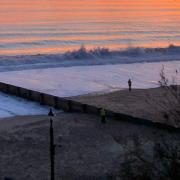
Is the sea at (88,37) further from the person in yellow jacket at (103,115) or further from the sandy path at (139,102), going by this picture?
the person in yellow jacket at (103,115)

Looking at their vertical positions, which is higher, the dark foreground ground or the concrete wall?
the concrete wall

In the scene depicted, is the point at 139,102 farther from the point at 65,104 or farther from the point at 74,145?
the point at 74,145

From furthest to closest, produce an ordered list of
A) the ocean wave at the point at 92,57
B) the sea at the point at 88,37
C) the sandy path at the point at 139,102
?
the sea at the point at 88,37, the ocean wave at the point at 92,57, the sandy path at the point at 139,102

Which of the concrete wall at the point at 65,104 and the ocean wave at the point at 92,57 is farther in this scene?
the ocean wave at the point at 92,57

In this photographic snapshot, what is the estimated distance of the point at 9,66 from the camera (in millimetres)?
46969

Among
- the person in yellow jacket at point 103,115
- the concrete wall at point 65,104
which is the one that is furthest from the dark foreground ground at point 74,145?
the concrete wall at point 65,104

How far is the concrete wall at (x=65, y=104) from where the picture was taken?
25.5 metres

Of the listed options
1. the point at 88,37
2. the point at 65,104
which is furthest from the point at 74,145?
the point at 88,37

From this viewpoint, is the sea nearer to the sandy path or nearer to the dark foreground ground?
the sandy path

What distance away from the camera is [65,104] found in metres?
29.2

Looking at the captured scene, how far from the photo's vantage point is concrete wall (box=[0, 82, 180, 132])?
2552 centimetres

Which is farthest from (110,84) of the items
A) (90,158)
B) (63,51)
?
(63,51)

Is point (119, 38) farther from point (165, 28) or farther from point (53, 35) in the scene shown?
point (165, 28)

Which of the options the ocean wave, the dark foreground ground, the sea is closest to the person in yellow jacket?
the dark foreground ground
